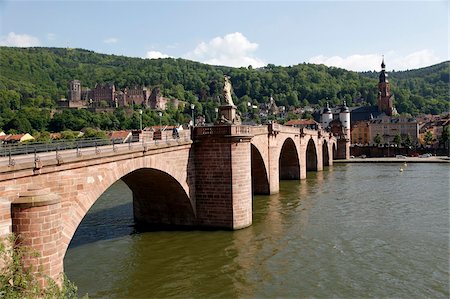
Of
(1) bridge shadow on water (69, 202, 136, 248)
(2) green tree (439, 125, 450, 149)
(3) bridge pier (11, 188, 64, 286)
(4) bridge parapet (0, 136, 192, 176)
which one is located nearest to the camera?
(3) bridge pier (11, 188, 64, 286)

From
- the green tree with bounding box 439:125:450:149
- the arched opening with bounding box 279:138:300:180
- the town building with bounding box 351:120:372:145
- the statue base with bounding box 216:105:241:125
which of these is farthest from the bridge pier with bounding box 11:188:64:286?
the town building with bounding box 351:120:372:145

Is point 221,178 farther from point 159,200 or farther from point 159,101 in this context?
point 159,101

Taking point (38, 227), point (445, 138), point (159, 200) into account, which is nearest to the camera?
point (38, 227)

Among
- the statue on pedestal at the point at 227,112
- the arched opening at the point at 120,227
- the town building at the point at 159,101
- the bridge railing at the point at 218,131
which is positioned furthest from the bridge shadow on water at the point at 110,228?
the town building at the point at 159,101

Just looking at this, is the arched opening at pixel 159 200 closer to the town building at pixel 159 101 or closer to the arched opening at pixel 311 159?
the arched opening at pixel 311 159

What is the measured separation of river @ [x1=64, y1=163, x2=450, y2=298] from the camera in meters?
17.7

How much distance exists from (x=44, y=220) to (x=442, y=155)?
99.8 meters

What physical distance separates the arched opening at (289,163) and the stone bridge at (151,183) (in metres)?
6.16

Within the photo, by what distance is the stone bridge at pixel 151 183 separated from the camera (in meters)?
12.7

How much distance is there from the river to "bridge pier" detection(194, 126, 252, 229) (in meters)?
1.04

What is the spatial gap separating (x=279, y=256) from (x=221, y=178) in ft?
21.6

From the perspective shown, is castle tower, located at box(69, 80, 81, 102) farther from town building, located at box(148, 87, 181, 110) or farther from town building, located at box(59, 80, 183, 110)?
town building, located at box(148, 87, 181, 110)

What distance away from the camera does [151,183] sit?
1023 inches

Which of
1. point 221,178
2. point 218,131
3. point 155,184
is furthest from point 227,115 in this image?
point 155,184
